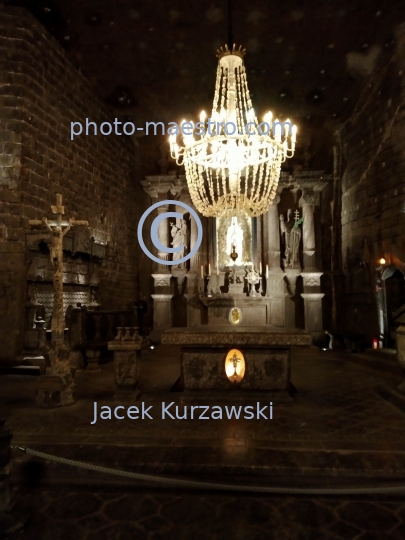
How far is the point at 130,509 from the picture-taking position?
2854 millimetres

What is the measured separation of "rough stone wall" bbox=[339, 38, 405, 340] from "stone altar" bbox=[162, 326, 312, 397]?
4.58m

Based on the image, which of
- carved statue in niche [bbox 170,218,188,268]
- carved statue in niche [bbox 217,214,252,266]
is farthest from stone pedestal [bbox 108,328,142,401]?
carved statue in niche [bbox 170,218,188,268]

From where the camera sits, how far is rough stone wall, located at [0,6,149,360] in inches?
279

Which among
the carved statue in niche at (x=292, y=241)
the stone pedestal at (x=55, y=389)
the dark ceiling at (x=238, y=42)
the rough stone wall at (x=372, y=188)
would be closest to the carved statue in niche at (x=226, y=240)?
the carved statue in niche at (x=292, y=241)

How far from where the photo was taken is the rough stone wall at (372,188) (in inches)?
331

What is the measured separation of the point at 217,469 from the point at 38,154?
6725 mm

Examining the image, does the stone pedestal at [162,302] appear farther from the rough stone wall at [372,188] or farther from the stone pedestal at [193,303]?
the rough stone wall at [372,188]

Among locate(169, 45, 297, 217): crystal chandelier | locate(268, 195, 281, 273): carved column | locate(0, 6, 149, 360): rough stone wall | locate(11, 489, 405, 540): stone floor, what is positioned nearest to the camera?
locate(11, 489, 405, 540): stone floor

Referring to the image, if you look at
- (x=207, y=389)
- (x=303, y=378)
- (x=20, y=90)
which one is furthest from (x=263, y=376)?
(x=20, y=90)

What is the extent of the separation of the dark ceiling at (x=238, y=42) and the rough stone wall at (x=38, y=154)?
640 millimetres

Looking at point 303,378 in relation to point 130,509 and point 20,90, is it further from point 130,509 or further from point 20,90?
point 20,90

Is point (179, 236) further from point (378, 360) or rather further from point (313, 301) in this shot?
point (378, 360)

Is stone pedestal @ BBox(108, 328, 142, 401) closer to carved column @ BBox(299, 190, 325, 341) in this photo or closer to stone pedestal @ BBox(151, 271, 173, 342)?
stone pedestal @ BBox(151, 271, 173, 342)

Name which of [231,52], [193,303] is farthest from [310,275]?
[231,52]
